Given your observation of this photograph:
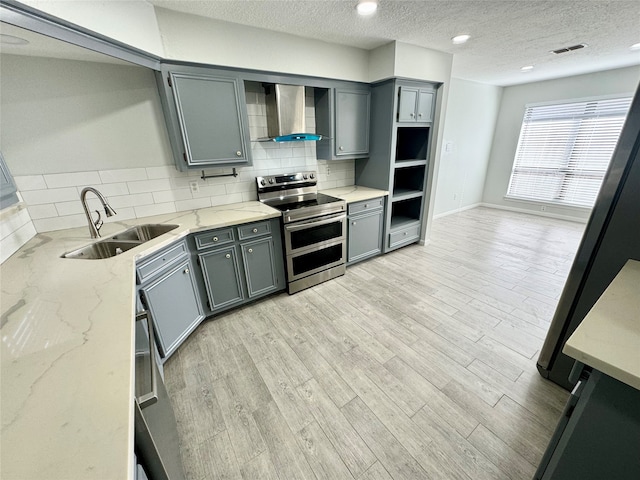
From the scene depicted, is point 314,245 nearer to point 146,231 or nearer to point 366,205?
point 366,205

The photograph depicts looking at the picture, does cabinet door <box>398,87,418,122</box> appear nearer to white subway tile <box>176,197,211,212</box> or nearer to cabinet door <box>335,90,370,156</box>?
cabinet door <box>335,90,370,156</box>

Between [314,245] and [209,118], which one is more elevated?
[209,118]

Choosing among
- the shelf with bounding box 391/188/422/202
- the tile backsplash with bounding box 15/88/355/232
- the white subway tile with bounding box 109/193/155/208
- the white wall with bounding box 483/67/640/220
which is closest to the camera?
the tile backsplash with bounding box 15/88/355/232

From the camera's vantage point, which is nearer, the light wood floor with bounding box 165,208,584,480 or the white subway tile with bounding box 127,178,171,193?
the light wood floor with bounding box 165,208,584,480

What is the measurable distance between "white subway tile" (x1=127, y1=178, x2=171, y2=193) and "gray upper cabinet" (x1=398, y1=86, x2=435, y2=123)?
8.58ft

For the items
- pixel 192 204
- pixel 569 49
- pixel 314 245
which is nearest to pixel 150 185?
pixel 192 204

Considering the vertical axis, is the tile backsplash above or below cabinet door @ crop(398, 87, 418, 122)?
below

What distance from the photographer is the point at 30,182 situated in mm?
1889

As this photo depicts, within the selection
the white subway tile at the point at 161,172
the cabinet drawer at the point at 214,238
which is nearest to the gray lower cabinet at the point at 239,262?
the cabinet drawer at the point at 214,238

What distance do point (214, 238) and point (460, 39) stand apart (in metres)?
3.15

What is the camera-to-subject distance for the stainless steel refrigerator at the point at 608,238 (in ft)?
4.10

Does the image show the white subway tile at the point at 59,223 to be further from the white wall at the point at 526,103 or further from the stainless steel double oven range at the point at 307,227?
the white wall at the point at 526,103

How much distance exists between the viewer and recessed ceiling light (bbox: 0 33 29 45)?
1.35 meters

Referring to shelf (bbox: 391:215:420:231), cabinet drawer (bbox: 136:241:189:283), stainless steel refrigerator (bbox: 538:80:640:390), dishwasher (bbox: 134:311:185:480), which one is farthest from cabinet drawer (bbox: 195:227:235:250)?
stainless steel refrigerator (bbox: 538:80:640:390)
